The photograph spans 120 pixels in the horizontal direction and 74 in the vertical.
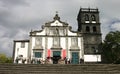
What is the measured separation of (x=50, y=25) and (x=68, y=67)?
21.1 metres

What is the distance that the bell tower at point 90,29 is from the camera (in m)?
48.8

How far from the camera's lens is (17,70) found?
973 inches

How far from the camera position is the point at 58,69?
988 inches

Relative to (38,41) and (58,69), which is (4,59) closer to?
(38,41)

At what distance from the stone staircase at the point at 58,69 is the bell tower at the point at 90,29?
21.2 meters

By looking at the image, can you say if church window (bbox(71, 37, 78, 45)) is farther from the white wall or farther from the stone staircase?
the stone staircase

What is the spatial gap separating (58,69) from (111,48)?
24.0 meters

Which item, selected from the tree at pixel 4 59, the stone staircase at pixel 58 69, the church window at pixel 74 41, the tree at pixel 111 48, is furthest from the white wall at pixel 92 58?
the stone staircase at pixel 58 69

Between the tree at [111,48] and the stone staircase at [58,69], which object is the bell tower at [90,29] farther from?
the stone staircase at [58,69]

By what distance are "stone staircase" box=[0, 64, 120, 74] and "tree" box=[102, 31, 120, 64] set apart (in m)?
19.0

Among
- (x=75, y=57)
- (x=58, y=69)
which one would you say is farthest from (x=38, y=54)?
(x=58, y=69)

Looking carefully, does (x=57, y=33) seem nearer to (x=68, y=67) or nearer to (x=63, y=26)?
(x=63, y=26)

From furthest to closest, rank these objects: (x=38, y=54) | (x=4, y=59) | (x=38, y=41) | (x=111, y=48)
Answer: (x=4, y=59) < (x=111, y=48) < (x=38, y=41) < (x=38, y=54)

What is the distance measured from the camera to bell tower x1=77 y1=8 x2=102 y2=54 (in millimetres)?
48778
